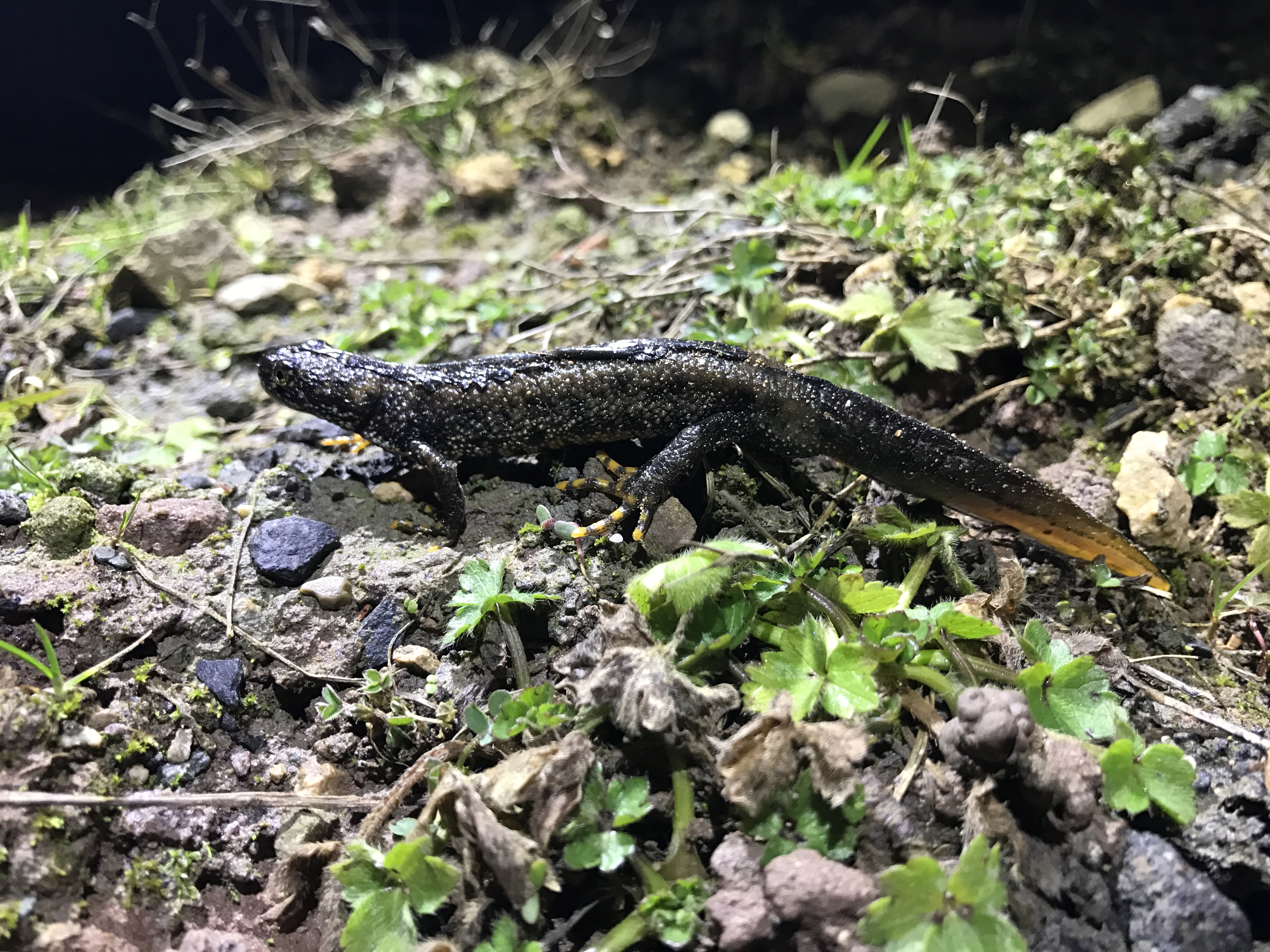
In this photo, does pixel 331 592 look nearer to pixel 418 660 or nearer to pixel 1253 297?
pixel 418 660

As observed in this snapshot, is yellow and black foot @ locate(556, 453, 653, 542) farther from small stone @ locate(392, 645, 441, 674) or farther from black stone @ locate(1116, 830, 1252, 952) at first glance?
black stone @ locate(1116, 830, 1252, 952)

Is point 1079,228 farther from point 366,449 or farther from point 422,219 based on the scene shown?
point 422,219

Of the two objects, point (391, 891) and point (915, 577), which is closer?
point (391, 891)

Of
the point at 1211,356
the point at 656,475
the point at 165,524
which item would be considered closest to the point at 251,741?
the point at 165,524

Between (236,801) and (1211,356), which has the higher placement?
(1211,356)

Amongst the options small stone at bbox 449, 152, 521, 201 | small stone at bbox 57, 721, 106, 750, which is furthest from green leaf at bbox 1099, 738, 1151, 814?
small stone at bbox 449, 152, 521, 201
